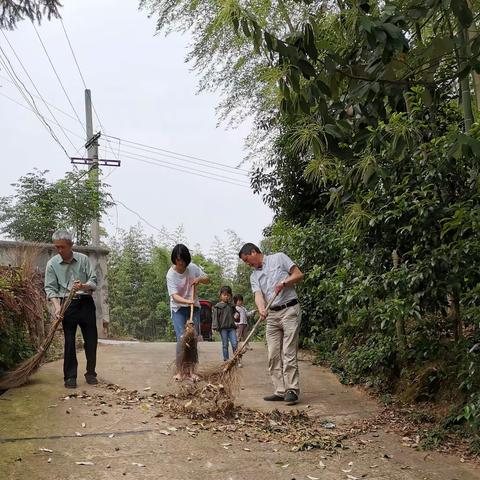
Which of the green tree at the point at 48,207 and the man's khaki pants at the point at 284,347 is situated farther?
the green tree at the point at 48,207

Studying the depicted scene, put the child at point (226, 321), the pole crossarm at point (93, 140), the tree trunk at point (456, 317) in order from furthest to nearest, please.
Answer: the pole crossarm at point (93, 140)
the child at point (226, 321)
the tree trunk at point (456, 317)

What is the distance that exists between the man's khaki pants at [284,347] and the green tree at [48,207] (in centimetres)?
884

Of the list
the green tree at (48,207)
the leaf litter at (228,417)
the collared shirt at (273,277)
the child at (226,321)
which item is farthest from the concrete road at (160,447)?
the green tree at (48,207)

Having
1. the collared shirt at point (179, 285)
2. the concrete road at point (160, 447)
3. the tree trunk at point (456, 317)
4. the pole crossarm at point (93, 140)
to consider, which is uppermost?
the pole crossarm at point (93, 140)

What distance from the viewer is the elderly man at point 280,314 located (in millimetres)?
5492

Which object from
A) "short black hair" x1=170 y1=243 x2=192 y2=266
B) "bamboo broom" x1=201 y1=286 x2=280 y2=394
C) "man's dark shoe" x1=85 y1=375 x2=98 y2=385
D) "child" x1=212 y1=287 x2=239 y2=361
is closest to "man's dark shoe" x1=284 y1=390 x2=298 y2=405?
"bamboo broom" x1=201 y1=286 x2=280 y2=394

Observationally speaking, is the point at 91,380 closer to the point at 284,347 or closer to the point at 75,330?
the point at 75,330

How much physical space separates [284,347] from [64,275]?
2.33m

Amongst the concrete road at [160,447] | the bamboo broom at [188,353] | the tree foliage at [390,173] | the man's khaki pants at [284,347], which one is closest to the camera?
the tree foliage at [390,173]

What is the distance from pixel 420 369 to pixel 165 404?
2.36 metres

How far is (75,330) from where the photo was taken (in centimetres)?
578

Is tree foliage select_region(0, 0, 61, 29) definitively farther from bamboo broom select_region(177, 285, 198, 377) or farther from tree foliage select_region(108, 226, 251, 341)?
tree foliage select_region(108, 226, 251, 341)

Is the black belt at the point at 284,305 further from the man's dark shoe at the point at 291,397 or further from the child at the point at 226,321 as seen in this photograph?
the child at the point at 226,321

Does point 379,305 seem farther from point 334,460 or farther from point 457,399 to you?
point 334,460
